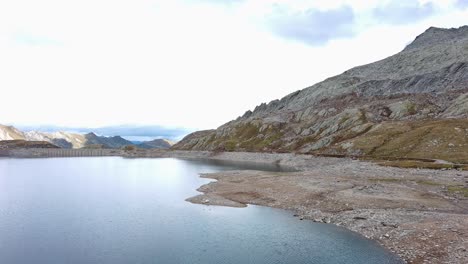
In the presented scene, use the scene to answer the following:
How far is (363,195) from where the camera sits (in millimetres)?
58719

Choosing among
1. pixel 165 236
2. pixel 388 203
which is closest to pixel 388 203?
pixel 388 203

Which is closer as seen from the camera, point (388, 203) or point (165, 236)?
point (165, 236)

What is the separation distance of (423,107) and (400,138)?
70.2 metres

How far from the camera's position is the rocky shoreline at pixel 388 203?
3456cm

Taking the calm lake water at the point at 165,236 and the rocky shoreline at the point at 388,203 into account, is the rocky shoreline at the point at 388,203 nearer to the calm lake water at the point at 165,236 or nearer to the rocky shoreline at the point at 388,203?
the rocky shoreline at the point at 388,203

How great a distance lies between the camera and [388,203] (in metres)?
52.7

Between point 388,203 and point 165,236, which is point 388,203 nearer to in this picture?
point 388,203

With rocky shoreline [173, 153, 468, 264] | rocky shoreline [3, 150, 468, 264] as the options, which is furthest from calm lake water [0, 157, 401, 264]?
rocky shoreline [173, 153, 468, 264]

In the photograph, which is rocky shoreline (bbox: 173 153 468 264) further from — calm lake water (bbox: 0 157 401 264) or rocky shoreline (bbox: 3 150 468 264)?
calm lake water (bbox: 0 157 401 264)

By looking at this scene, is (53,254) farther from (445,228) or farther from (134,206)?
(445,228)

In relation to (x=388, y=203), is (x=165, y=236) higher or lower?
lower

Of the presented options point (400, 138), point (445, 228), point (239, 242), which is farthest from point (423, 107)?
point (239, 242)

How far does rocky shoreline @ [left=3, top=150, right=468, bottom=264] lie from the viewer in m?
34.6

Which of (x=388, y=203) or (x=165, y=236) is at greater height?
(x=388, y=203)
